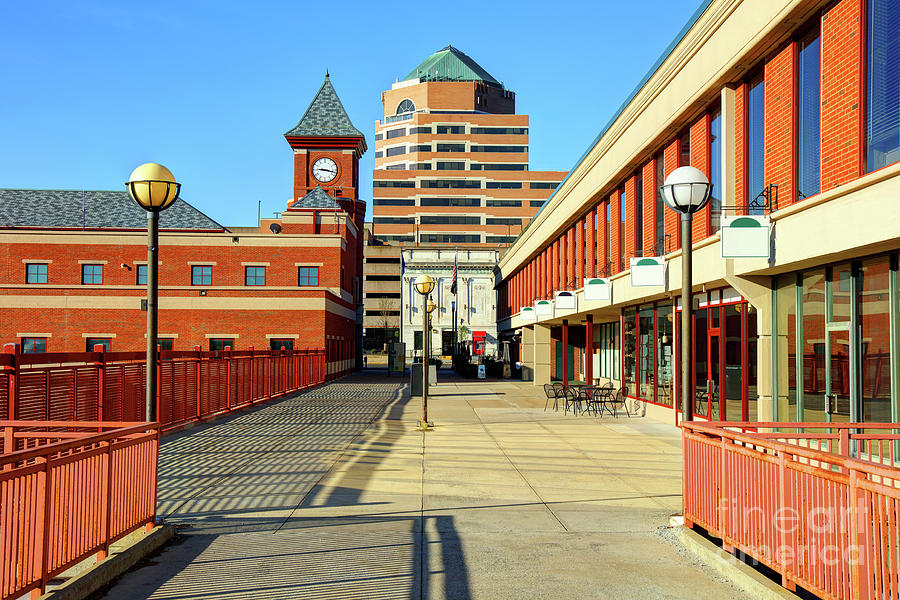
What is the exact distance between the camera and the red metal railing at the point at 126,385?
40.2 ft

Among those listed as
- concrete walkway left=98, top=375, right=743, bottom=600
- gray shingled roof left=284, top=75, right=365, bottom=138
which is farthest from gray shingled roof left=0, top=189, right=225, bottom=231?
concrete walkway left=98, top=375, right=743, bottom=600

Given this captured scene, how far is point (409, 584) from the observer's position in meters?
6.48

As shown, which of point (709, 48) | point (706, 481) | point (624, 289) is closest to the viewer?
point (706, 481)

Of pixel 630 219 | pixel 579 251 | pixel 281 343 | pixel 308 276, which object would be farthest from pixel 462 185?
pixel 630 219

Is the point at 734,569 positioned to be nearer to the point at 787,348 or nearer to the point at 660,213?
the point at 787,348

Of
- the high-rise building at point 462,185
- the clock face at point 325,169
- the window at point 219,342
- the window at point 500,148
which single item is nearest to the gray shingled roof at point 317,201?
the clock face at point 325,169

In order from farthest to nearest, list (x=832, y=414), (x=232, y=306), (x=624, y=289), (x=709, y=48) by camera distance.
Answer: (x=232, y=306)
(x=624, y=289)
(x=709, y=48)
(x=832, y=414)

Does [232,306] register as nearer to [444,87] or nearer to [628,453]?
[628,453]

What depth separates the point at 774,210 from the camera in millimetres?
14031

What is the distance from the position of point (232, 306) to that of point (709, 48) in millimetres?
31917

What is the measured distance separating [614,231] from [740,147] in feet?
30.6

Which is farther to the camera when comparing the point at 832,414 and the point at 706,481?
the point at 832,414

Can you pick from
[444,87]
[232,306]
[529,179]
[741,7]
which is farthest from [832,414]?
[444,87]

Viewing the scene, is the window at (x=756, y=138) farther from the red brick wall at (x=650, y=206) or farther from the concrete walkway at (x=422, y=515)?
the red brick wall at (x=650, y=206)
